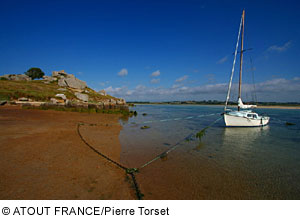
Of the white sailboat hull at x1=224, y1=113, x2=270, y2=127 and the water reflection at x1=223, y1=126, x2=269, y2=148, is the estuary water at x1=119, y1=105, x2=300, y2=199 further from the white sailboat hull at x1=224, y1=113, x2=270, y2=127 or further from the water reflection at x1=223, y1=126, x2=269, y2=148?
the white sailboat hull at x1=224, y1=113, x2=270, y2=127

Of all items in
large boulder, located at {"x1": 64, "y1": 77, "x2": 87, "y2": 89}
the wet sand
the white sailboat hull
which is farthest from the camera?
large boulder, located at {"x1": 64, "y1": 77, "x2": 87, "y2": 89}

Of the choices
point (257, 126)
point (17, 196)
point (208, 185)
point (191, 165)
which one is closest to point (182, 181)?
point (208, 185)

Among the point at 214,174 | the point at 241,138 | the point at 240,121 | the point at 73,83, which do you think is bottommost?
the point at 241,138

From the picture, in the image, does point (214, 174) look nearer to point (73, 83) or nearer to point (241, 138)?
point (241, 138)

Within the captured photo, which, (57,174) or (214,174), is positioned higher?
(57,174)

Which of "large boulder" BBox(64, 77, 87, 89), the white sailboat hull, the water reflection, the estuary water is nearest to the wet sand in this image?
the estuary water

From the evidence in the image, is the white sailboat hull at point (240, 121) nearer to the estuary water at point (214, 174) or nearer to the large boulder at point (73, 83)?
the estuary water at point (214, 174)

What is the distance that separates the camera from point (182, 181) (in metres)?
4.93

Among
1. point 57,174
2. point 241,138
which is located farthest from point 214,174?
point 241,138

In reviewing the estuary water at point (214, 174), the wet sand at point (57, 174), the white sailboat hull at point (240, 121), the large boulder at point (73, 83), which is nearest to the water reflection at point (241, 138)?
the estuary water at point (214, 174)

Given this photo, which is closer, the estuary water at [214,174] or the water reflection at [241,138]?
the estuary water at [214,174]

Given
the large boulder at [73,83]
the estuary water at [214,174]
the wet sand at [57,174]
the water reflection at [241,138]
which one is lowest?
the water reflection at [241,138]

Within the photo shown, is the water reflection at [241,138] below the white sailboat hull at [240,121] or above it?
below
